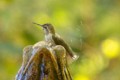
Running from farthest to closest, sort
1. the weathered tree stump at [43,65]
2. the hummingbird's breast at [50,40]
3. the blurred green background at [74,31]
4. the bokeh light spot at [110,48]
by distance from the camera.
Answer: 1. the bokeh light spot at [110,48]
2. the blurred green background at [74,31]
3. the hummingbird's breast at [50,40]
4. the weathered tree stump at [43,65]

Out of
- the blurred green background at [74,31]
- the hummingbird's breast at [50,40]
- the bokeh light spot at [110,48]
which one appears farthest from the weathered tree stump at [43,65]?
the bokeh light spot at [110,48]

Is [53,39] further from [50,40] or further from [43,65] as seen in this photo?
[43,65]

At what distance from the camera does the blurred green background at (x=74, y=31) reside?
106 inches

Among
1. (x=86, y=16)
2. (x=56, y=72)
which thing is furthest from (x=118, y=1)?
(x=56, y=72)

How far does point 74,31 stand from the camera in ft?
9.07

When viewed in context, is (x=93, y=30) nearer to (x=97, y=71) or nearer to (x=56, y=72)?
(x=97, y=71)

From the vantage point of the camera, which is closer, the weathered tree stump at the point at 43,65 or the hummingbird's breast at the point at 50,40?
the weathered tree stump at the point at 43,65

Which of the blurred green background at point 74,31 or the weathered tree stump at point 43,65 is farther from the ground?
the blurred green background at point 74,31

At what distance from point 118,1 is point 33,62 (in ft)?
7.46

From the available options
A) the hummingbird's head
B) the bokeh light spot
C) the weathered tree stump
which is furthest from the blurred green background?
the weathered tree stump

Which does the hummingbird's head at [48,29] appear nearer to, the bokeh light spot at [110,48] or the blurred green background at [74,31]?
the blurred green background at [74,31]

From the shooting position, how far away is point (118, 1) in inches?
125

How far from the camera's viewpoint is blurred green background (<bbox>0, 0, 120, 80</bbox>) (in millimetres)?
2691

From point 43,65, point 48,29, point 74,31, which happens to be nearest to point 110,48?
point 74,31
